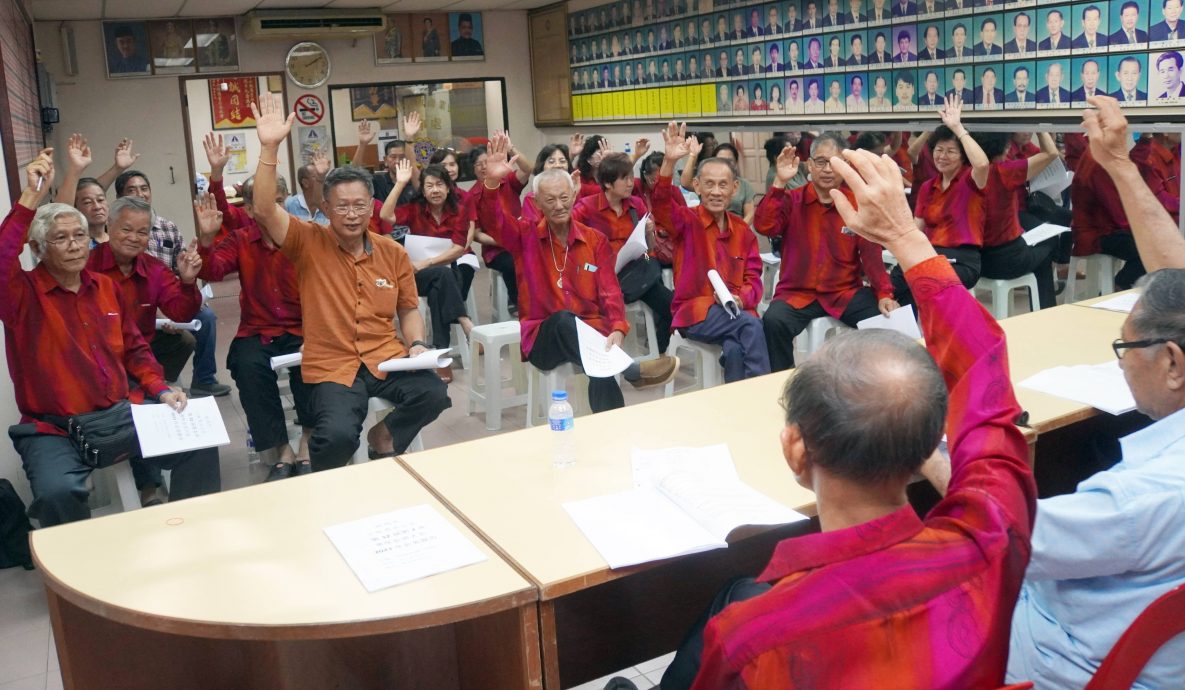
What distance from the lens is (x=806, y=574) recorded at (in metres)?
1.18

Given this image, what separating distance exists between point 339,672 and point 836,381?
5.18 ft

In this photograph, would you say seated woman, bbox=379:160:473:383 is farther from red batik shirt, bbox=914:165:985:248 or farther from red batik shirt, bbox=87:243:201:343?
red batik shirt, bbox=914:165:985:248

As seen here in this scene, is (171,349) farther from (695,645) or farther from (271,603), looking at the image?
(695,645)

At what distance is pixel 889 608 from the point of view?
115cm

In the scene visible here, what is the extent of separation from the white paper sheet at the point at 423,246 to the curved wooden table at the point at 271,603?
12.3ft

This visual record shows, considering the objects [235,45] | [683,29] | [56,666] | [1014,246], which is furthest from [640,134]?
[56,666]

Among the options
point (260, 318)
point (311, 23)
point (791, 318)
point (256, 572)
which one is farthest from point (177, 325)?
point (311, 23)

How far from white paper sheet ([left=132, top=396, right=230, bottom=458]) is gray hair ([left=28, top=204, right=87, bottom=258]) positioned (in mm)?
641

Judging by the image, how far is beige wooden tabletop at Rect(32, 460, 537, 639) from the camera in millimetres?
1693

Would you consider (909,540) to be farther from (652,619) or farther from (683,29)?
(683,29)

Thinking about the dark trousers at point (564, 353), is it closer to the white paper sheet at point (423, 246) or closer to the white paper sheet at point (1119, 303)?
the white paper sheet at point (423, 246)

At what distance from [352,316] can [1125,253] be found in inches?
173

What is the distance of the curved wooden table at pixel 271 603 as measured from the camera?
1.71 metres

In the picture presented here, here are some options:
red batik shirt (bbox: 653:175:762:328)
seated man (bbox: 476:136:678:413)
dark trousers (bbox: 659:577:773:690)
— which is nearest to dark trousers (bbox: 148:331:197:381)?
seated man (bbox: 476:136:678:413)
